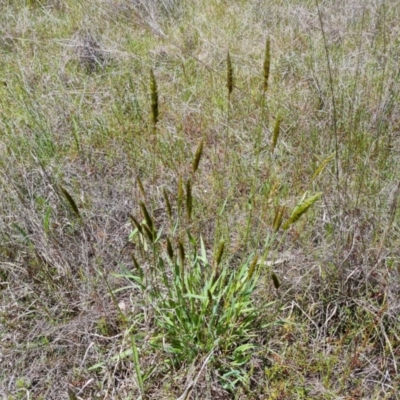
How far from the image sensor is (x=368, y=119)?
2.35m

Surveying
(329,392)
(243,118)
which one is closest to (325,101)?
(243,118)

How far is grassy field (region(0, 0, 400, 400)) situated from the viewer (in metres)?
1.42

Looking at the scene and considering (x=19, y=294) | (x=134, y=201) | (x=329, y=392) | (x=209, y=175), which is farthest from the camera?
(x=209, y=175)

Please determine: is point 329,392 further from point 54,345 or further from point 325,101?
point 325,101

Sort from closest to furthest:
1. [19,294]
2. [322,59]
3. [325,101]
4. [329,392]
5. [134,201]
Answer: [329,392]
[19,294]
[134,201]
[325,101]
[322,59]

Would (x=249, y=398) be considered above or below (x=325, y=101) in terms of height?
below

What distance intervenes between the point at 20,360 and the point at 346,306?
46.5 inches

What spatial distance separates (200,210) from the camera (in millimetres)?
1982

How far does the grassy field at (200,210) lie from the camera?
4.65 feet

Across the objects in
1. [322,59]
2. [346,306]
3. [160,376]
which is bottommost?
[160,376]

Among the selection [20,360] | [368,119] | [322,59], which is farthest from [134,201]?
[322,59]

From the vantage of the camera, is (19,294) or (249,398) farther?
(19,294)

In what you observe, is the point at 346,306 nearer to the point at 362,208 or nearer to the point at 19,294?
the point at 362,208

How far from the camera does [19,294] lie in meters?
1.68
